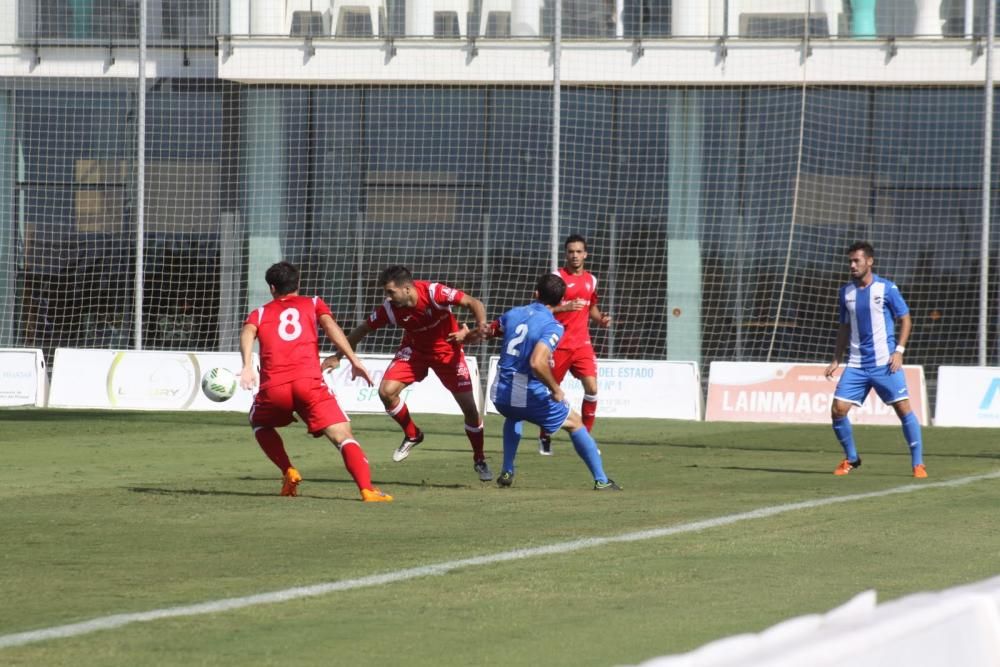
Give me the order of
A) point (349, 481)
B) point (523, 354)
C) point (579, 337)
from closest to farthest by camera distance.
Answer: point (523, 354), point (349, 481), point (579, 337)

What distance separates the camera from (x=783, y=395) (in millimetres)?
23672

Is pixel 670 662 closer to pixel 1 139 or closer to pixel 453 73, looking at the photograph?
pixel 453 73

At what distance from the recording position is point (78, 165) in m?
31.2

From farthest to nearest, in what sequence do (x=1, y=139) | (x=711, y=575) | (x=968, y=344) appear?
(x=1, y=139), (x=968, y=344), (x=711, y=575)

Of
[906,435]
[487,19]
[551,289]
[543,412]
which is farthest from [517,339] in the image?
[487,19]

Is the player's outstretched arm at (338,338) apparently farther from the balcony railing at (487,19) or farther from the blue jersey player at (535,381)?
the balcony railing at (487,19)

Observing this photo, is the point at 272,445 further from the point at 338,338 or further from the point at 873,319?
the point at 873,319

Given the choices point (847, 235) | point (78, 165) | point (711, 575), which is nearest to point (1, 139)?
point (78, 165)

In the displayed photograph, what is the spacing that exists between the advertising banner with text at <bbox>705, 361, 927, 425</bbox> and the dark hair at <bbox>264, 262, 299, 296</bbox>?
13171 millimetres

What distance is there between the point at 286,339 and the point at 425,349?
2956 mm

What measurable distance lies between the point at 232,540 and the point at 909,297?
22748 mm

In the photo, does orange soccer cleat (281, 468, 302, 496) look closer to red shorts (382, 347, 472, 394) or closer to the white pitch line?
red shorts (382, 347, 472, 394)

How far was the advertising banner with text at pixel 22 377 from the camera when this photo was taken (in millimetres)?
24969

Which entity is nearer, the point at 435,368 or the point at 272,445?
the point at 272,445
